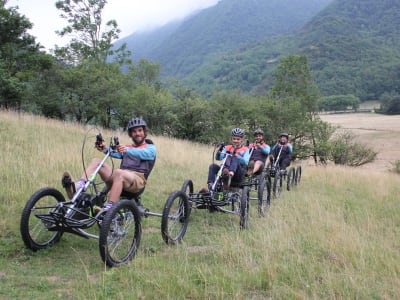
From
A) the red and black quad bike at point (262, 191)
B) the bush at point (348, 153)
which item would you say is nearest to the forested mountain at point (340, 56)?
the bush at point (348, 153)

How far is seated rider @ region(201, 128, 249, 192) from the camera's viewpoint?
5.71 metres

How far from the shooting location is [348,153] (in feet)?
69.8

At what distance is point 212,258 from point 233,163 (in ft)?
7.47

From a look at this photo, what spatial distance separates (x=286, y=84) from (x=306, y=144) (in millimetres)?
4874

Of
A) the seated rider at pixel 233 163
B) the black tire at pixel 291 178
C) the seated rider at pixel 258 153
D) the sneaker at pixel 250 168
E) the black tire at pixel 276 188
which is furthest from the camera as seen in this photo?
the black tire at pixel 291 178

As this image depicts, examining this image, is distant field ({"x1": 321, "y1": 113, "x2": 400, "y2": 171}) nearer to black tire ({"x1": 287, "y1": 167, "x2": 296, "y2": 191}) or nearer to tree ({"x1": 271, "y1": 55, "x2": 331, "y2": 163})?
tree ({"x1": 271, "y1": 55, "x2": 331, "y2": 163})

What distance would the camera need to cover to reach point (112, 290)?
2.91 m

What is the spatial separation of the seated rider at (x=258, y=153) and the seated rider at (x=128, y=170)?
319 centimetres

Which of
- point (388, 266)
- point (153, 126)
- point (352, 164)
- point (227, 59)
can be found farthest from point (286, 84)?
point (227, 59)

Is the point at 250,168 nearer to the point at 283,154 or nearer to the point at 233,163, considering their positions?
the point at 233,163

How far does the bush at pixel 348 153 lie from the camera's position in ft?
68.7

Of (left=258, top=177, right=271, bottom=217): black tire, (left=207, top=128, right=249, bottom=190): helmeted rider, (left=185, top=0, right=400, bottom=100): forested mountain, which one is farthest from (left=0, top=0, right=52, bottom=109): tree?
(left=185, top=0, right=400, bottom=100): forested mountain

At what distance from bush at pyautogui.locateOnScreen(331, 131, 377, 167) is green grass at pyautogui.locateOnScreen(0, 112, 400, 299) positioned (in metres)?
14.7

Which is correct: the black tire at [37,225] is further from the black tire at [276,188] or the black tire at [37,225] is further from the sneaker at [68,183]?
the black tire at [276,188]
